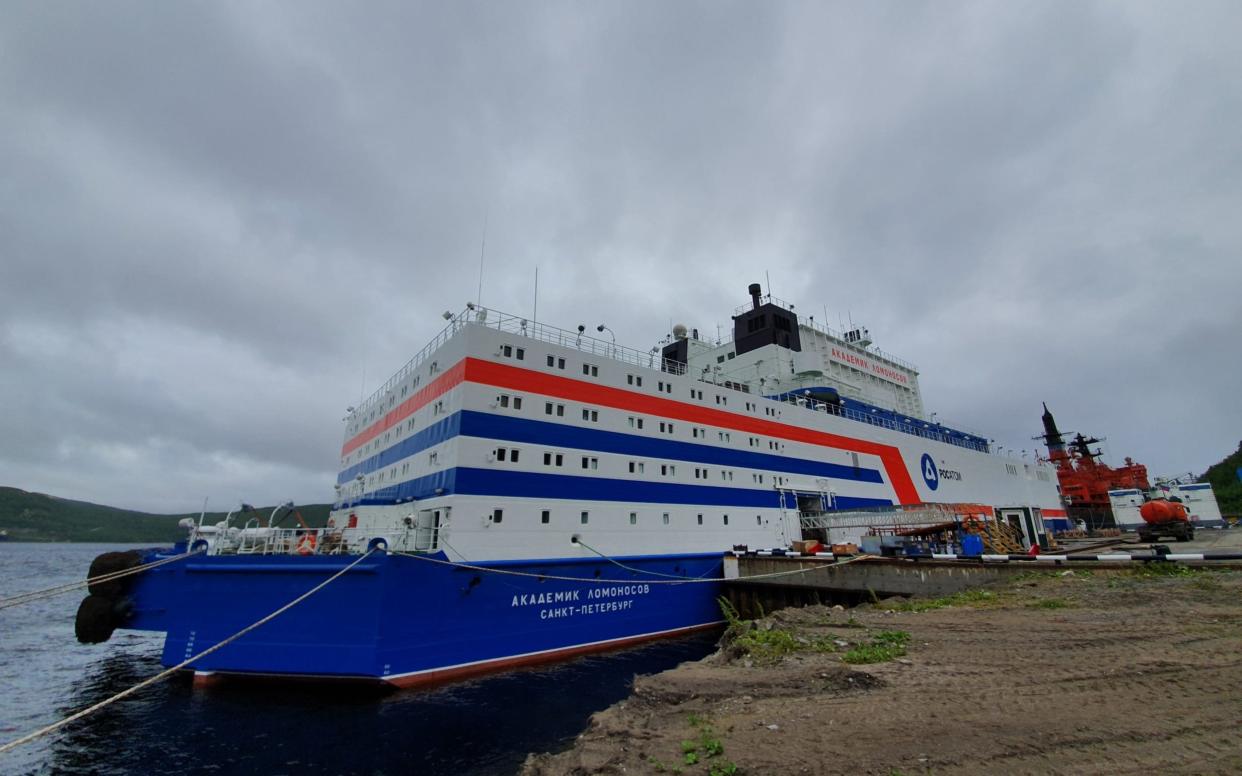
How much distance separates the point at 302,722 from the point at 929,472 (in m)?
30.4

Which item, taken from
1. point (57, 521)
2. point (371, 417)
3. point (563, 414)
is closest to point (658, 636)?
point (563, 414)

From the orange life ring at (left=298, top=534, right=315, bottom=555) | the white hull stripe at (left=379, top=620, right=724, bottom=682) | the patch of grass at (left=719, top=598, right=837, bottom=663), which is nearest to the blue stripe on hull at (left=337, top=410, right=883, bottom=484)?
the orange life ring at (left=298, top=534, right=315, bottom=555)

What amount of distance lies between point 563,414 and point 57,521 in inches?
7979

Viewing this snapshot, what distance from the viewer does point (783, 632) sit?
8680mm

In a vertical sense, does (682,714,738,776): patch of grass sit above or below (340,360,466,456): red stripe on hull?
below

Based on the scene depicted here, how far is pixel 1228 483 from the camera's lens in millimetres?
73250

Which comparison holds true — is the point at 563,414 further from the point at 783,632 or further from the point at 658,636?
the point at 783,632

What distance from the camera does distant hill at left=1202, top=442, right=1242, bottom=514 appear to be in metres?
62.0

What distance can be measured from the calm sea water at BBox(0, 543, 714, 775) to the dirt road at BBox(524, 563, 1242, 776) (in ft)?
14.4

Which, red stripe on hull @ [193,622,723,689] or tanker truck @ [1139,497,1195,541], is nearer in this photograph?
red stripe on hull @ [193,622,723,689]

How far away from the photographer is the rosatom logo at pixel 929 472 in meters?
29.0

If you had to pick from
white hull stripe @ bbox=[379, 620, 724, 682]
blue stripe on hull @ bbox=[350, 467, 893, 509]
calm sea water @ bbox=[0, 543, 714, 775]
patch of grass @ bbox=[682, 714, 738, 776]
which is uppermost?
blue stripe on hull @ bbox=[350, 467, 893, 509]

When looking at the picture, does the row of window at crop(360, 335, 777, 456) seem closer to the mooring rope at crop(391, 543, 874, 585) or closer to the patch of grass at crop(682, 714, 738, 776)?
the mooring rope at crop(391, 543, 874, 585)

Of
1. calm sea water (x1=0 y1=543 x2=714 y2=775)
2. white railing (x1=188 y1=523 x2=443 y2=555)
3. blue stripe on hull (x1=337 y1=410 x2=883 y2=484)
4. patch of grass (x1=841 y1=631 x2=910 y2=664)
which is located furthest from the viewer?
blue stripe on hull (x1=337 y1=410 x2=883 y2=484)
